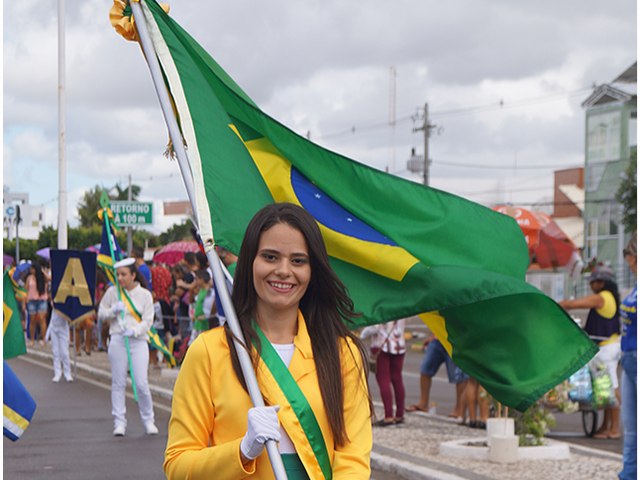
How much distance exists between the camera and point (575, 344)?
5.88 metres

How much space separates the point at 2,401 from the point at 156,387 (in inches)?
419

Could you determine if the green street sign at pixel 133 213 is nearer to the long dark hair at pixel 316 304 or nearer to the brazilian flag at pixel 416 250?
the brazilian flag at pixel 416 250

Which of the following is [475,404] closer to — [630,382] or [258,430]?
[630,382]

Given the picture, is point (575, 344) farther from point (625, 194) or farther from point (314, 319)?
point (625, 194)

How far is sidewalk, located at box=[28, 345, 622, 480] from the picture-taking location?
9570mm

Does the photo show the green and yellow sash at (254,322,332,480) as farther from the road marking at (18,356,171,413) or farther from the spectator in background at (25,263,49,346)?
the spectator in background at (25,263,49,346)

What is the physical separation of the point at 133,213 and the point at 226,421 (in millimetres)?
24232

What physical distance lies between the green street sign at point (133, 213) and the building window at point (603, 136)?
122 feet

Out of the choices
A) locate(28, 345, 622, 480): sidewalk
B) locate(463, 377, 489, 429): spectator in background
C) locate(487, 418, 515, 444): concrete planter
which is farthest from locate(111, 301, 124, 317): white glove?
locate(487, 418, 515, 444): concrete planter

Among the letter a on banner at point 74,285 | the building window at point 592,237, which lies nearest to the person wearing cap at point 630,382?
the letter a on banner at point 74,285

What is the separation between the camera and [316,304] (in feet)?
12.9

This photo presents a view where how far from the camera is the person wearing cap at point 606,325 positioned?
12.1 meters

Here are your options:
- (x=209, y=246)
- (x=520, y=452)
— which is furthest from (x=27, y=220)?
(x=209, y=246)

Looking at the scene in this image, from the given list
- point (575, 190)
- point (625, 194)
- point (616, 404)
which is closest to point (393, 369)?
point (616, 404)
